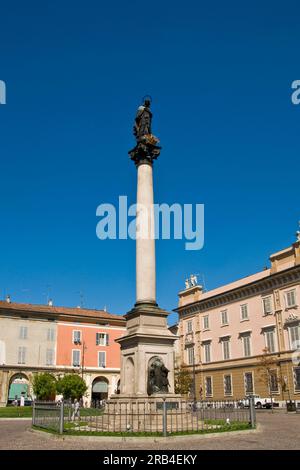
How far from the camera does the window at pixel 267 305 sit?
145 ft

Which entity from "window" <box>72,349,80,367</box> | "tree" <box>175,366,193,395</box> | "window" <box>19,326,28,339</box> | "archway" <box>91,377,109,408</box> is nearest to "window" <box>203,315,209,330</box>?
"tree" <box>175,366,193,395</box>

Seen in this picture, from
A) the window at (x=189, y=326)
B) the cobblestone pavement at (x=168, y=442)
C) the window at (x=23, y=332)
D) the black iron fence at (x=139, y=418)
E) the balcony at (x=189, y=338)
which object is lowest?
the cobblestone pavement at (x=168, y=442)

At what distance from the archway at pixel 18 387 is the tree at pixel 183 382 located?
17.1 m

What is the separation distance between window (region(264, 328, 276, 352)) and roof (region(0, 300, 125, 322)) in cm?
2301

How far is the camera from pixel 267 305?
44531 millimetres

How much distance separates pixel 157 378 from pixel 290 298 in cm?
2663

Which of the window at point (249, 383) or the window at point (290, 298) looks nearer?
the window at point (290, 298)

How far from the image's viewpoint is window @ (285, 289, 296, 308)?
41272 millimetres

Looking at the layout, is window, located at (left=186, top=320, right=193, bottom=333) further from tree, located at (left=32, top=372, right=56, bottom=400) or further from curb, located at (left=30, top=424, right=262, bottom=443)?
curb, located at (left=30, top=424, right=262, bottom=443)

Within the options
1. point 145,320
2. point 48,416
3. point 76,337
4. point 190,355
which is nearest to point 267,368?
point 190,355

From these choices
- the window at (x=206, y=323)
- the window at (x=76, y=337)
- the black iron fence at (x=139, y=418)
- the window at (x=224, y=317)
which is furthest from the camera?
the window at (x=76, y=337)

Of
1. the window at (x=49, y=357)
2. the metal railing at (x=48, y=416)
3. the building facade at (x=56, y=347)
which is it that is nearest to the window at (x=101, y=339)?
the building facade at (x=56, y=347)

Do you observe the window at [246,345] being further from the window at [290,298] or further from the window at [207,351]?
the window at [290,298]
